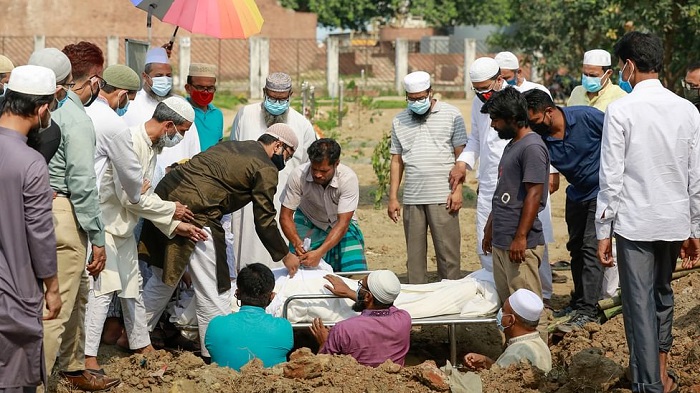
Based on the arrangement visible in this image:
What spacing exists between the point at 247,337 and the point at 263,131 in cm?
246

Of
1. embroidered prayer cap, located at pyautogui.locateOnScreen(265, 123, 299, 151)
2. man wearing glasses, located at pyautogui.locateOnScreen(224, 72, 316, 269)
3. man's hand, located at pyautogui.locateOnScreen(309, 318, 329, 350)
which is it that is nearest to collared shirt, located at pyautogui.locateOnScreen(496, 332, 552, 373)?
man's hand, located at pyautogui.locateOnScreen(309, 318, 329, 350)

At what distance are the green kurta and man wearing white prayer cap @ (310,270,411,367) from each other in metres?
0.94

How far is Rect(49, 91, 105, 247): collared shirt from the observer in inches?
213

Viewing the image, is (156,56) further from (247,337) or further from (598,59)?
(598,59)

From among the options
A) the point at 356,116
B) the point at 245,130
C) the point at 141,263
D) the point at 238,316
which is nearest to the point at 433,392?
the point at 238,316

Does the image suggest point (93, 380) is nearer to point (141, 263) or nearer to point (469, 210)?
point (141, 263)

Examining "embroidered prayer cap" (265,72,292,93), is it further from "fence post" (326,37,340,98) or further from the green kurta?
"fence post" (326,37,340,98)

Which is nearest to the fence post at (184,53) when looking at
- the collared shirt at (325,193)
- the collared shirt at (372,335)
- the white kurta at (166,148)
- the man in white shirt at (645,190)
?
the white kurta at (166,148)

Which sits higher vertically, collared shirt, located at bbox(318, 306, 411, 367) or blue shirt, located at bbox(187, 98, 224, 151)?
blue shirt, located at bbox(187, 98, 224, 151)

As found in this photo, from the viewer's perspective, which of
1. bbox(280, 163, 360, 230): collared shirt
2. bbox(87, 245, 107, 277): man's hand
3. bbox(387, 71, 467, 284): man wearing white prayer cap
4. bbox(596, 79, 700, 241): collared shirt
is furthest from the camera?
bbox(387, 71, 467, 284): man wearing white prayer cap

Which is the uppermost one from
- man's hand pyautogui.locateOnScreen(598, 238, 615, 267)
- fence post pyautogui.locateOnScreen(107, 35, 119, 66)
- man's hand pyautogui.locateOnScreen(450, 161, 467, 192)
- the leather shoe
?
fence post pyautogui.locateOnScreen(107, 35, 119, 66)

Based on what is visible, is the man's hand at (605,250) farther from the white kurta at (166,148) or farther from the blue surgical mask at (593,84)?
the white kurta at (166,148)

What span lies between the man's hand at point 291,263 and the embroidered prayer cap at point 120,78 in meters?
1.53

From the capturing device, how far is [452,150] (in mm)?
8109
